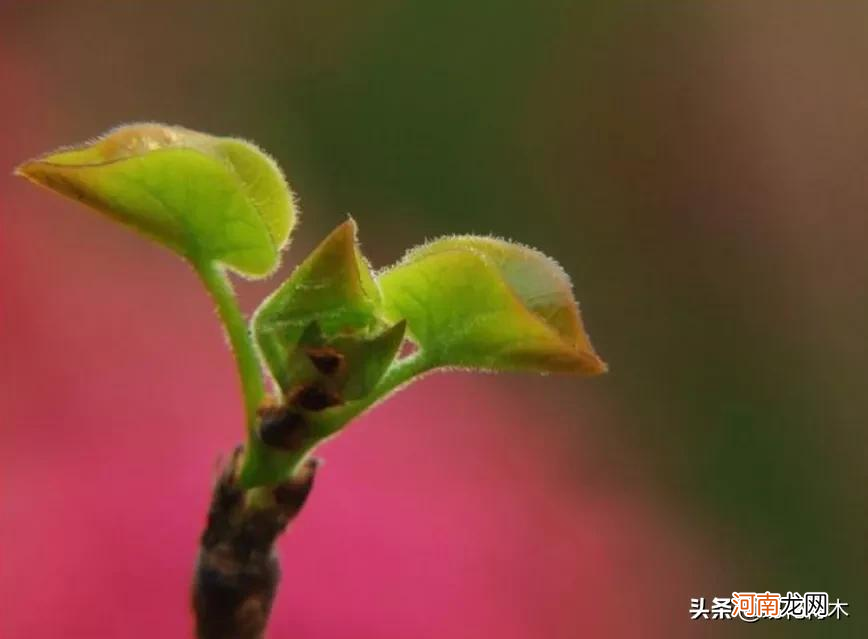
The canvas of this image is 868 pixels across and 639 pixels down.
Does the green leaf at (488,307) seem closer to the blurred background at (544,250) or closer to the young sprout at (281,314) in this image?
the young sprout at (281,314)

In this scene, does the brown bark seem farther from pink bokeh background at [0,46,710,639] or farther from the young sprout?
pink bokeh background at [0,46,710,639]

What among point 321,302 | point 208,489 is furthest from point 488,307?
point 208,489

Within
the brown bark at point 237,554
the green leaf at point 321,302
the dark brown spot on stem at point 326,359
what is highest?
the green leaf at point 321,302

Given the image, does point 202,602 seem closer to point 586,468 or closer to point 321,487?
point 321,487

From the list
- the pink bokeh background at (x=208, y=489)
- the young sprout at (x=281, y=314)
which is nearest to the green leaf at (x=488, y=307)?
the young sprout at (x=281, y=314)

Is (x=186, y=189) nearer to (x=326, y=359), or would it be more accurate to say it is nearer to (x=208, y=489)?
(x=326, y=359)
